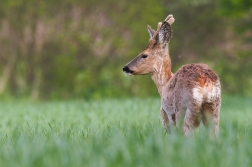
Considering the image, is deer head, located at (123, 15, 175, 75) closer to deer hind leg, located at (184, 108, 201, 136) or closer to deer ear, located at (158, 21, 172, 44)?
deer ear, located at (158, 21, 172, 44)

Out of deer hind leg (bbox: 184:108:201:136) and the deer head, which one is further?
the deer head

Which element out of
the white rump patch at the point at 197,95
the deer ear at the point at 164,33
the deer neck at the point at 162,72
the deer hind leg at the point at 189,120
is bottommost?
the deer hind leg at the point at 189,120

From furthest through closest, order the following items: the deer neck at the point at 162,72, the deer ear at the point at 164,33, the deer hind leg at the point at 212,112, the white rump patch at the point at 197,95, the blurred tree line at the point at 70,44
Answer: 1. the blurred tree line at the point at 70,44
2. the deer neck at the point at 162,72
3. the deer ear at the point at 164,33
4. the deer hind leg at the point at 212,112
5. the white rump patch at the point at 197,95

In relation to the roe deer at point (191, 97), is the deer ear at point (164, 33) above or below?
above

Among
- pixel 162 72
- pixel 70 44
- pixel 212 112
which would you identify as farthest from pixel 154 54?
pixel 70 44

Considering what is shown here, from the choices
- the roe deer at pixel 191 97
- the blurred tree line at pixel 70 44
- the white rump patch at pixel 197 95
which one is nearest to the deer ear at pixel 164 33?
the roe deer at pixel 191 97

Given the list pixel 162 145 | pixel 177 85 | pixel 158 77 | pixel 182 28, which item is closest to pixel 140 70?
pixel 158 77

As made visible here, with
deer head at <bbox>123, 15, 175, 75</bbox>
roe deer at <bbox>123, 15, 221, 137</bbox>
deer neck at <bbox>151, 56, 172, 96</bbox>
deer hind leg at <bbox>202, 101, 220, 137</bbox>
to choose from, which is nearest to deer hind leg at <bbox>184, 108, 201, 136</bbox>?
roe deer at <bbox>123, 15, 221, 137</bbox>

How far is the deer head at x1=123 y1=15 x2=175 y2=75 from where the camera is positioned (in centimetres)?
757

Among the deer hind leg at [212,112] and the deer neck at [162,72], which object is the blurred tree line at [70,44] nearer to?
the deer neck at [162,72]

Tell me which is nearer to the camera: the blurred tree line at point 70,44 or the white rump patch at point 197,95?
the white rump patch at point 197,95

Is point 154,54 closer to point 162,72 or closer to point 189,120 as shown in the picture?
point 162,72

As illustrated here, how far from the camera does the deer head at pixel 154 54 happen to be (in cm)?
757

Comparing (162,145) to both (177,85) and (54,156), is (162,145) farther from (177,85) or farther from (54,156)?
(177,85)
